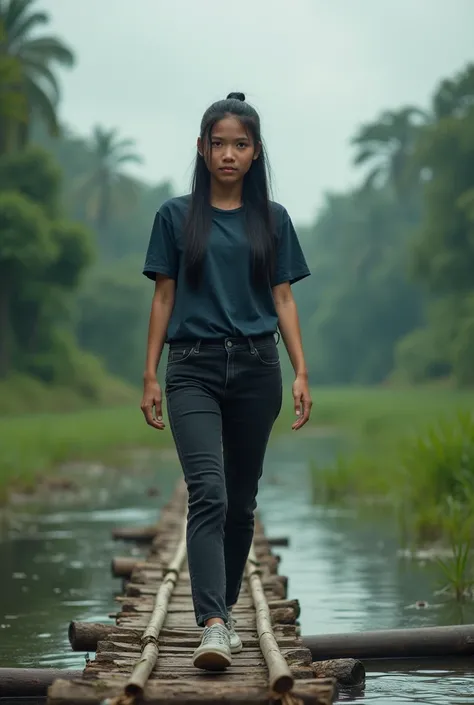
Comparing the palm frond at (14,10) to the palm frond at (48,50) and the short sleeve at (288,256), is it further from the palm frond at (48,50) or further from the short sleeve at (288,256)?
the short sleeve at (288,256)

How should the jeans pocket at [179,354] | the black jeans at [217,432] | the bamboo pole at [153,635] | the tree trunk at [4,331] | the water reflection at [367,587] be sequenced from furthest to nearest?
the tree trunk at [4,331] → the water reflection at [367,587] → the jeans pocket at [179,354] → the black jeans at [217,432] → the bamboo pole at [153,635]

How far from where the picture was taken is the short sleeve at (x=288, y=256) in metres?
5.36

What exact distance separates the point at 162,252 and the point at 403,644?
2042mm

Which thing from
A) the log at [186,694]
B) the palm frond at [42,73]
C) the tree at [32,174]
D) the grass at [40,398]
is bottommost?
the log at [186,694]

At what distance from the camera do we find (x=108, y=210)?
64.9 m

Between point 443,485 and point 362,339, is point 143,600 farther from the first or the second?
point 362,339

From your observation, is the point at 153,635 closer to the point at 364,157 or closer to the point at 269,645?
the point at 269,645

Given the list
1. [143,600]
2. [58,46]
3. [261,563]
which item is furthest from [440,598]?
[58,46]

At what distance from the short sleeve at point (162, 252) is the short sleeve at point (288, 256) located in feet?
1.26

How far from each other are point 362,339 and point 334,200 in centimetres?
1829

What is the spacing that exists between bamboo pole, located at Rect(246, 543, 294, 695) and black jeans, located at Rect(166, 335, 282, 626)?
242 mm

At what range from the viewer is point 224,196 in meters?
5.39

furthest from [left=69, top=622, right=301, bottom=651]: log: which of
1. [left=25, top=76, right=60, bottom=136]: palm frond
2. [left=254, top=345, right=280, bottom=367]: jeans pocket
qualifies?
[left=25, top=76, right=60, bottom=136]: palm frond

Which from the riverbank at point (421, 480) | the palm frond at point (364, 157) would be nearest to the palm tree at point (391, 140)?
the palm frond at point (364, 157)
